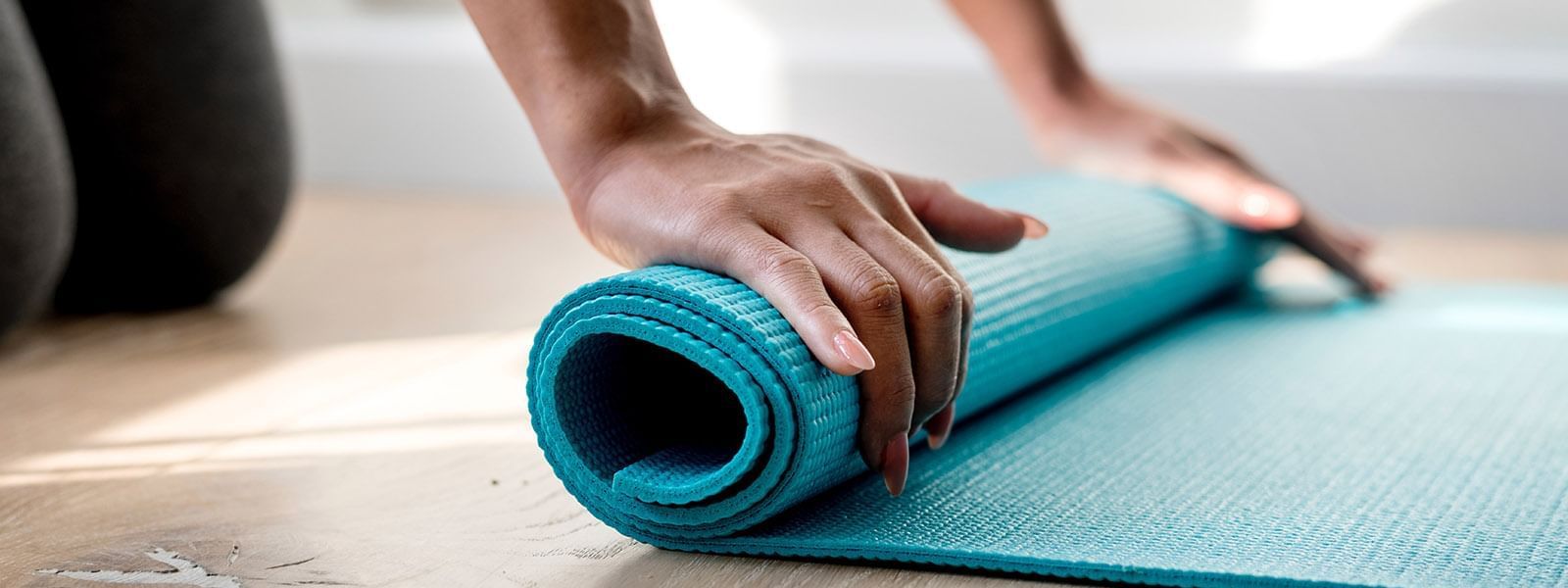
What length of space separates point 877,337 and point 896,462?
0.09 m

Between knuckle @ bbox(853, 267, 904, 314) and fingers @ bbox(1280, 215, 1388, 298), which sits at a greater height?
knuckle @ bbox(853, 267, 904, 314)

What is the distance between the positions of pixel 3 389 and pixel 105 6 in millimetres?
514

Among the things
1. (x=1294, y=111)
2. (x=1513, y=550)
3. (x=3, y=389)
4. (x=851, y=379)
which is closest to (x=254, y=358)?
(x=3, y=389)

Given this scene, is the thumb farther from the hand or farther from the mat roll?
the hand

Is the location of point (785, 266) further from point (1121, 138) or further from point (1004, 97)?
point (1004, 97)

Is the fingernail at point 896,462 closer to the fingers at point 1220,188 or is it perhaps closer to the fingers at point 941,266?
the fingers at point 941,266

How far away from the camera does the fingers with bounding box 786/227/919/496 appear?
0.81 metres

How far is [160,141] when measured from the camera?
167cm

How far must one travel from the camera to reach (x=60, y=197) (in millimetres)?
1434

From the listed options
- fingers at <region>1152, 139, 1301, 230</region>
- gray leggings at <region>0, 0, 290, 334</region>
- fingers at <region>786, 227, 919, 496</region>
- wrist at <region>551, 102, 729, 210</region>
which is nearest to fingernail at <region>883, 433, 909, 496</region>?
fingers at <region>786, 227, 919, 496</region>

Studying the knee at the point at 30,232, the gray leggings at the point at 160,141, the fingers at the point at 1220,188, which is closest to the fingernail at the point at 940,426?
the fingers at the point at 1220,188

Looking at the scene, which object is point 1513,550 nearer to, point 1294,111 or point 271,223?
point 271,223

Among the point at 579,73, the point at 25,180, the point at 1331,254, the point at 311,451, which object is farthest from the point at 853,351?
the point at 1331,254

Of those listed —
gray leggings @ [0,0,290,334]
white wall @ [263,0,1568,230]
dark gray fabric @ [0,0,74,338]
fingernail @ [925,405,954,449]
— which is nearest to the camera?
fingernail @ [925,405,954,449]
